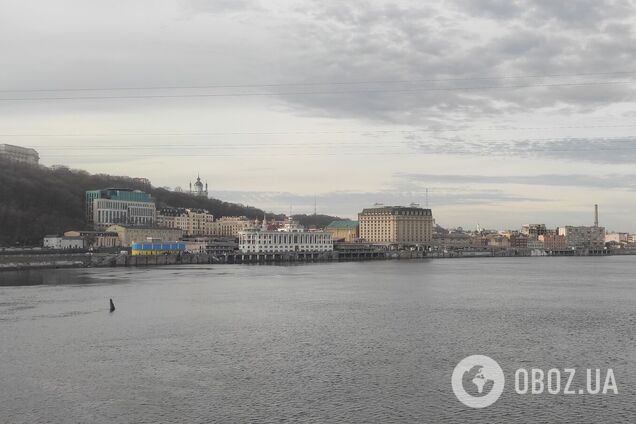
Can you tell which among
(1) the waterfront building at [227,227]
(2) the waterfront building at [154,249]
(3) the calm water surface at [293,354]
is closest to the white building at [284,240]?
(2) the waterfront building at [154,249]

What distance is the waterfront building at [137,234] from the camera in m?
130

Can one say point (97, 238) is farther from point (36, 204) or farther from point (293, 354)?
point (293, 354)

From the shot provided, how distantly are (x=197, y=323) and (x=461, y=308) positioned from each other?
1761 cm

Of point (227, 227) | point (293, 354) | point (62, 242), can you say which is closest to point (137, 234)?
point (62, 242)

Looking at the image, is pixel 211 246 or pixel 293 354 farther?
pixel 211 246

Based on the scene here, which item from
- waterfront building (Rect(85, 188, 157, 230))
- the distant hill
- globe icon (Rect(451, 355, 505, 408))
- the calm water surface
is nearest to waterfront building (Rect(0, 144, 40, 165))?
the distant hill

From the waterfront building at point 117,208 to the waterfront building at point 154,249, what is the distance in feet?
79.5

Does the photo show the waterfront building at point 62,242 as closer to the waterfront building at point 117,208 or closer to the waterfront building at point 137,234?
the waterfront building at point 137,234

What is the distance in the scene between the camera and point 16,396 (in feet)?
66.9

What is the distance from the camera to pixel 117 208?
15012cm

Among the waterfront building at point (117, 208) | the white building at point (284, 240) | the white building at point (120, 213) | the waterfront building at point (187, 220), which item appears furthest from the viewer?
the waterfront building at point (187, 220)

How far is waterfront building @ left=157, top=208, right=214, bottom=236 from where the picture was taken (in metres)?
166

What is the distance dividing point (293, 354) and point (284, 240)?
121203 millimetres

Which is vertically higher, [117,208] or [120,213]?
[117,208]
